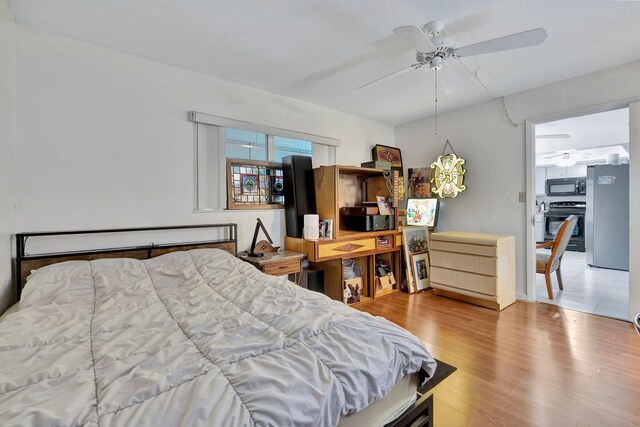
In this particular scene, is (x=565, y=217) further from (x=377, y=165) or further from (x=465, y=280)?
(x=377, y=165)

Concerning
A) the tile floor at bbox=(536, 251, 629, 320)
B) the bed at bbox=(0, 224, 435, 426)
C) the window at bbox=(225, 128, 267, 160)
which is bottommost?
the tile floor at bbox=(536, 251, 629, 320)

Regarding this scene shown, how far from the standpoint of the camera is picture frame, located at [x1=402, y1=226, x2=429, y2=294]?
3.82 metres

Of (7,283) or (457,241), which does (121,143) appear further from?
(457,241)

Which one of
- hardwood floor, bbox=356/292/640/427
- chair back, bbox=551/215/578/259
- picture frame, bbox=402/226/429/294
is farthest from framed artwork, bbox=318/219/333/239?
chair back, bbox=551/215/578/259

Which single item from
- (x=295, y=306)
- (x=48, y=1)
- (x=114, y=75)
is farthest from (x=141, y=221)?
(x=295, y=306)

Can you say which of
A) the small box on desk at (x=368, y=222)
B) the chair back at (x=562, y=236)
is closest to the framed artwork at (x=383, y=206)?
the small box on desk at (x=368, y=222)

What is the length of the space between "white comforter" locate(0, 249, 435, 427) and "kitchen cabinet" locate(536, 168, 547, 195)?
27.0ft

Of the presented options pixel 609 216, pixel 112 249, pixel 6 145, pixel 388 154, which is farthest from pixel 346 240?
pixel 609 216

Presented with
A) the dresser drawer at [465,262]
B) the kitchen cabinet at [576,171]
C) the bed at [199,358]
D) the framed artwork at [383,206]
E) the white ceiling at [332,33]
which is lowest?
the dresser drawer at [465,262]

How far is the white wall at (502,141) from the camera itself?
2.84 m

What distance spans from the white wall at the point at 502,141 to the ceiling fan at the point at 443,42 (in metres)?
1.74

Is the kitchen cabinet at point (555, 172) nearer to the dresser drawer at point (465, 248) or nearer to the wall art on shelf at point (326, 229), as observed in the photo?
the dresser drawer at point (465, 248)

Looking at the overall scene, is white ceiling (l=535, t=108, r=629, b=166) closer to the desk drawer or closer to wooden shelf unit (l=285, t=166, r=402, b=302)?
wooden shelf unit (l=285, t=166, r=402, b=302)

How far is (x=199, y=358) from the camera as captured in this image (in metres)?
1.01
